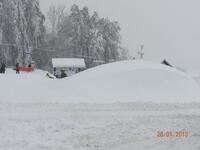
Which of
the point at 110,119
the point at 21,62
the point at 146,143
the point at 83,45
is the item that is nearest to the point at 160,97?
the point at 110,119

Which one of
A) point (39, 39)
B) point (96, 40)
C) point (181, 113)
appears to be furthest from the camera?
point (96, 40)

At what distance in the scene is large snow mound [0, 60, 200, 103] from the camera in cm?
2158

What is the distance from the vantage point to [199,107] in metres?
19.2

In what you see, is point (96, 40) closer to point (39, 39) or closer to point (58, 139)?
point (39, 39)

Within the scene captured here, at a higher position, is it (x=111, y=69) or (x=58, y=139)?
(x=111, y=69)

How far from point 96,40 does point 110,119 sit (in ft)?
209

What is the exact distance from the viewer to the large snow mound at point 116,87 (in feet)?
70.8

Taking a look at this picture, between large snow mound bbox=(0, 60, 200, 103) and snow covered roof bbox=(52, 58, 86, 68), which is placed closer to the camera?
large snow mound bbox=(0, 60, 200, 103)

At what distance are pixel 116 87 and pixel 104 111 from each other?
718 cm
